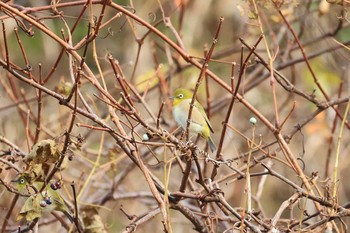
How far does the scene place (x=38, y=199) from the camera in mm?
2133

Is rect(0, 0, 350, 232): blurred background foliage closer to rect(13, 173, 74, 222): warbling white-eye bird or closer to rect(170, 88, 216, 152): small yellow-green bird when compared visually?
rect(170, 88, 216, 152): small yellow-green bird

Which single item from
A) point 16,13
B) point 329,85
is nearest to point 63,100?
point 16,13

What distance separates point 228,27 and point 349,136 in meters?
1.62

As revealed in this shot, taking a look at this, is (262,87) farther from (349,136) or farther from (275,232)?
(275,232)

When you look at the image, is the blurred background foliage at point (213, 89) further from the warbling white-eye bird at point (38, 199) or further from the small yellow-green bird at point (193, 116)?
the warbling white-eye bird at point (38, 199)

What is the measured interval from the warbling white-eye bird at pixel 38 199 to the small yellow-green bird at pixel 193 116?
2.47 feet

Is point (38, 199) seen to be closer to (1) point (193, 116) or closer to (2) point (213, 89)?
(1) point (193, 116)

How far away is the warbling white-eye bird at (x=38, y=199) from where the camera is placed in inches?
83.4

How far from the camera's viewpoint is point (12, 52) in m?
6.41

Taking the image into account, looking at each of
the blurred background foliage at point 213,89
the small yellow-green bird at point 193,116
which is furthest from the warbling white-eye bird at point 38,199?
the blurred background foliage at point 213,89

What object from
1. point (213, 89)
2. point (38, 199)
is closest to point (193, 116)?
point (38, 199)

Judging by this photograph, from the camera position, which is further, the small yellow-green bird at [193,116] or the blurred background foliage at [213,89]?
the blurred background foliage at [213,89]

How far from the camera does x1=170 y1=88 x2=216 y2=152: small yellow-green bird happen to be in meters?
2.90

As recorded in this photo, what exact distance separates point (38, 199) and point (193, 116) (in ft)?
3.19
